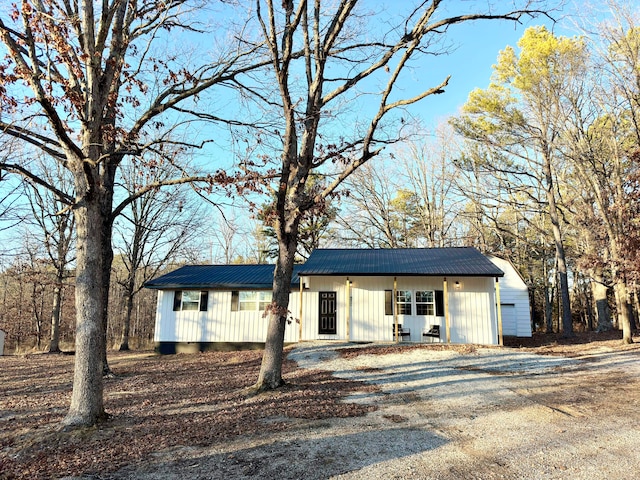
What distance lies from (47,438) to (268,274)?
11.6 m

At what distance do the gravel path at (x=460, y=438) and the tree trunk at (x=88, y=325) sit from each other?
5.53ft

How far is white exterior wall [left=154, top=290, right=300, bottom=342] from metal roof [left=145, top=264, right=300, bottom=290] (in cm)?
51

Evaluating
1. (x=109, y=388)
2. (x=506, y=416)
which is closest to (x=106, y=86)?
(x=109, y=388)

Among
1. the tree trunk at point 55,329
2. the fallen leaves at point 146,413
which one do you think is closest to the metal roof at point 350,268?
the fallen leaves at point 146,413

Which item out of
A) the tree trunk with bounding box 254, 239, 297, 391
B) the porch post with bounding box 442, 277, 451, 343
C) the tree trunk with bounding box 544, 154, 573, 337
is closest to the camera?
the tree trunk with bounding box 254, 239, 297, 391

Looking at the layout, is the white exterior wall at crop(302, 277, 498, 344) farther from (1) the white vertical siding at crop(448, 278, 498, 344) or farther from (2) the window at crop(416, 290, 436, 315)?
(2) the window at crop(416, 290, 436, 315)

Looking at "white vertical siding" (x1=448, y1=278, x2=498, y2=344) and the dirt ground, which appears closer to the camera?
the dirt ground

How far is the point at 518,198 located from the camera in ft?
64.1

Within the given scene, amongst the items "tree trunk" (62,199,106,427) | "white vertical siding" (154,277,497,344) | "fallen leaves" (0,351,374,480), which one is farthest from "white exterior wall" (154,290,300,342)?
"tree trunk" (62,199,106,427)

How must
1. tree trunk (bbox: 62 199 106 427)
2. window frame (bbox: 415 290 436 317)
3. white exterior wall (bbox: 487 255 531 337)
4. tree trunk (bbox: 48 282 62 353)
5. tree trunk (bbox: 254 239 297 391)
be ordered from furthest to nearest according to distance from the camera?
1. white exterior wall (bbox: 487 255 531 337)
2. tree trunk (bbox: 48 282 62 353)
3. window frame (bbox: 415 290 436 317)
4. tree trunk (bbox: 254 239 297 391)
5. tree trunk (bbox: 62 199 106 427)

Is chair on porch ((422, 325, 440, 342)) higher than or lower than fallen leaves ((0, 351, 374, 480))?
higher

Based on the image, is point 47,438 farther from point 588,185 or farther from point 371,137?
point 588,185

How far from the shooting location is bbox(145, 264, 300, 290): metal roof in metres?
15.0

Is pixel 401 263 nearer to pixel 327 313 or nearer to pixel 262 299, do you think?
pixel 327 313
